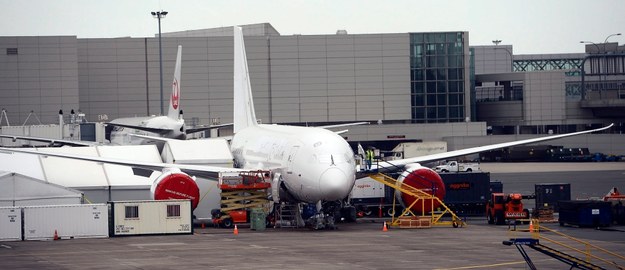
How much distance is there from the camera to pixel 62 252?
4747cm

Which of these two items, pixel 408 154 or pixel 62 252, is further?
pixel 408 154

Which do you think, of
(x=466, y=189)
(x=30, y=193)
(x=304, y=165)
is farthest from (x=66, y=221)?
(x=466, y=189)

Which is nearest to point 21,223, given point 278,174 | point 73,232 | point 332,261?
point 73,232

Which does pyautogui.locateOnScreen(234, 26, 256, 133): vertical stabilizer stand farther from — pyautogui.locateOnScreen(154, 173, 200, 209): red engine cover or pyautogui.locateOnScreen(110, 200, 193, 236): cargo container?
pyautogui.locateOnScreen(110, 200, 193, 236): cargo container

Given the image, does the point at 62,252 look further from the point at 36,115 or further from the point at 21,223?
the point at 36,115

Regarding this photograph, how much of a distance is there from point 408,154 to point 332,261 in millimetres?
89381

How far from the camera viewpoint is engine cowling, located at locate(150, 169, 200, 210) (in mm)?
62344

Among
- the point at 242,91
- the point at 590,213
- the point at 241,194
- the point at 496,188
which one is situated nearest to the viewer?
the point at 590,213

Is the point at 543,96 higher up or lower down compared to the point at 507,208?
higher up

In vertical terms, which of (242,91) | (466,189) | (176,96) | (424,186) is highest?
(176,96)

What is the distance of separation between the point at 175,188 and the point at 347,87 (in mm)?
91689

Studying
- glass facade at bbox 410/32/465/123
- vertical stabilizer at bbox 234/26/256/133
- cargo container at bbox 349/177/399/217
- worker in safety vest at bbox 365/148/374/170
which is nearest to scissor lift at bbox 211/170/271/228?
worker in safety vest at bbox 365/148/374/170

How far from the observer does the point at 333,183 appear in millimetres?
56688

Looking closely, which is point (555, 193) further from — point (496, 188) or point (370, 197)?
point (370, 197)
